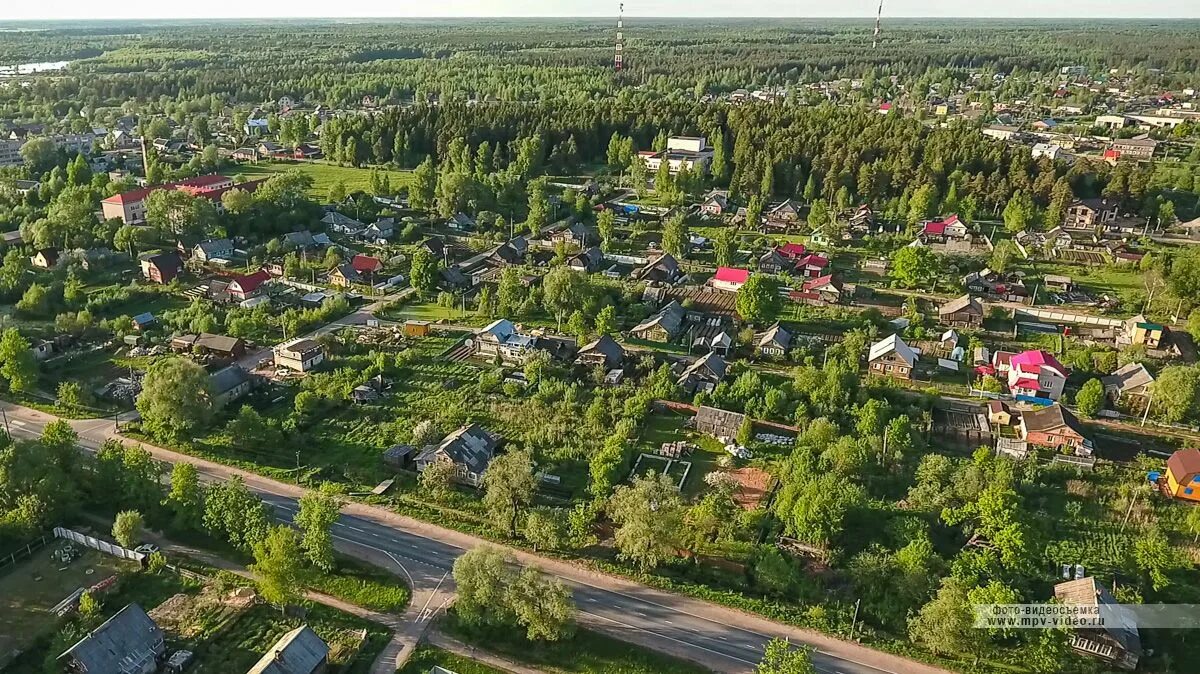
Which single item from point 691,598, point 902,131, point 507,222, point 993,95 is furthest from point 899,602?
point 993,95

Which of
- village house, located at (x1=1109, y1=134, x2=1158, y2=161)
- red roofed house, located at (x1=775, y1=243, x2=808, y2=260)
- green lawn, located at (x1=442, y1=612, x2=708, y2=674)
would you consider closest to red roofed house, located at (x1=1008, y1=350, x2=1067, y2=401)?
red roofed house, located at (x1=775, y1=243, x2=808, y2=260)

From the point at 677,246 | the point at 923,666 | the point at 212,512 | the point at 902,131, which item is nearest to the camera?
the point at 923,666

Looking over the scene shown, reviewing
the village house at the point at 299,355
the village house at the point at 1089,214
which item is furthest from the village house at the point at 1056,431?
the village house at the point at 1089,214

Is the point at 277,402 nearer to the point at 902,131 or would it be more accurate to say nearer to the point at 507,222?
the point at 507,222

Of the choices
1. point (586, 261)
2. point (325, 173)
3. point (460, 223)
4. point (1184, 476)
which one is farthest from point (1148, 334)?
point (325, 173)

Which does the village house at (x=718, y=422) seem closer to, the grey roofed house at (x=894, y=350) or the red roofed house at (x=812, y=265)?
the grey roofed house at (x=894, y=350)

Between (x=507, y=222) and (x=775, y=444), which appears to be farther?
(x=507, y=222)
